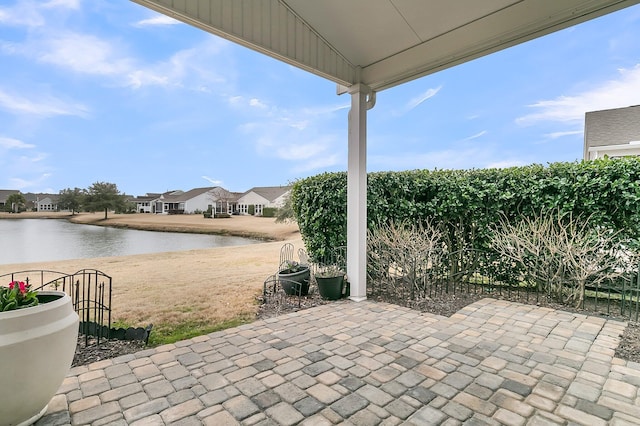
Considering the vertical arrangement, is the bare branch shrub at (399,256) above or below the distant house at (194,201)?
below

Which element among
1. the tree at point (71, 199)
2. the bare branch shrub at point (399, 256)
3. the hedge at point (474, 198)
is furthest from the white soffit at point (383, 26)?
the bare branch shrub at point (399, 256)

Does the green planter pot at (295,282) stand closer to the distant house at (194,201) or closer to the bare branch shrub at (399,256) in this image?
the bare branch shrub at (399,256)

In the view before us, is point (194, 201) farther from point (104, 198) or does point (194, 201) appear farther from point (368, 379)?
point (368, 379)

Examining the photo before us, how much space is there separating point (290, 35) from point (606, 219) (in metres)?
4.44

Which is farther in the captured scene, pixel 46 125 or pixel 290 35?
pixel 290 35

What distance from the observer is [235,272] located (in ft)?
17.2

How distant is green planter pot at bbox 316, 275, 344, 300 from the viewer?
4.34 m

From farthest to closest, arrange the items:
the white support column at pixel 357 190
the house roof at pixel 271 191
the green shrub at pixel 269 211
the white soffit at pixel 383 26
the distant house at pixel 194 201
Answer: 1. the green shrub at pixel 269 211
2. the house roof at pixel 271 191
3. the white support column at pixel 357 190
4. the distant house at pixel 194 201
5. the white soffit at pixel 383 26

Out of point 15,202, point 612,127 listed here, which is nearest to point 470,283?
point 15,202

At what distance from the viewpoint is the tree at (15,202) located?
2.77 meters

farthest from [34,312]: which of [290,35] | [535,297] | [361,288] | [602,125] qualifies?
[602,125]

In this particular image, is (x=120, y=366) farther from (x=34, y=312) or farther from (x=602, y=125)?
(x=602, y=125)

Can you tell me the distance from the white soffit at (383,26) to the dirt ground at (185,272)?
249 centimetres

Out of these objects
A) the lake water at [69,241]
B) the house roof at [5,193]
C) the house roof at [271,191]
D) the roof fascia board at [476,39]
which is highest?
the roof fascia board at [476,39]
